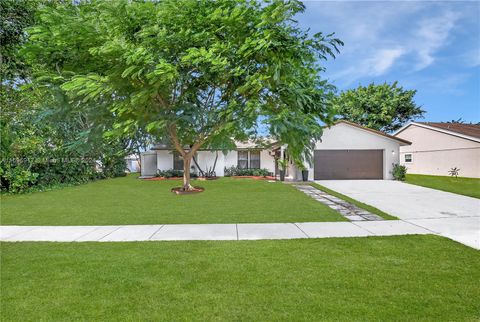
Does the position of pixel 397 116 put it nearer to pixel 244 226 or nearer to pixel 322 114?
pixel 322 114

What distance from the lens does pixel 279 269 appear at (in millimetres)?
3830

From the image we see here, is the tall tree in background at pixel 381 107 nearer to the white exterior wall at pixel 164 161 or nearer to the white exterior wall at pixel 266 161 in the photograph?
the white exterior wall at pixel 266 161

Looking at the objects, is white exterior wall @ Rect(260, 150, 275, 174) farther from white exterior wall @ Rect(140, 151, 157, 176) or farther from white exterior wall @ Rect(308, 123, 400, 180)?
white exterior wall @ Rect(140, 151, 157, 176)

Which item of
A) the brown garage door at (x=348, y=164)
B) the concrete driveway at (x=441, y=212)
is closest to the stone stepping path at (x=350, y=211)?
the concrete driveway at (x=441, y=212)

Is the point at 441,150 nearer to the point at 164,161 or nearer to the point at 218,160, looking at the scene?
the point at 218,160

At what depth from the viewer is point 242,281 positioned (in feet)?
11.4

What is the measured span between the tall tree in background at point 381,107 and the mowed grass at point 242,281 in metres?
29.8

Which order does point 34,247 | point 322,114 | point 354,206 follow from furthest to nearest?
1. point 322,114
2. point 354,206
3. point 34,247

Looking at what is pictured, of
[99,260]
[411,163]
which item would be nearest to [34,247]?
[99,260]

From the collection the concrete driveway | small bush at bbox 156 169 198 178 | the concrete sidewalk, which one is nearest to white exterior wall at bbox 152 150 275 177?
small bush at bbox 156 169 198 178

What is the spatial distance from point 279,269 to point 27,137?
569 inches

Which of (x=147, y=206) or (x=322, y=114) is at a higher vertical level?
(x=322, y=114)

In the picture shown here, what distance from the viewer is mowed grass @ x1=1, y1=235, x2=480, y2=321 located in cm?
280

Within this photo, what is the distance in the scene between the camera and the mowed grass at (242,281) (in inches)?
110
